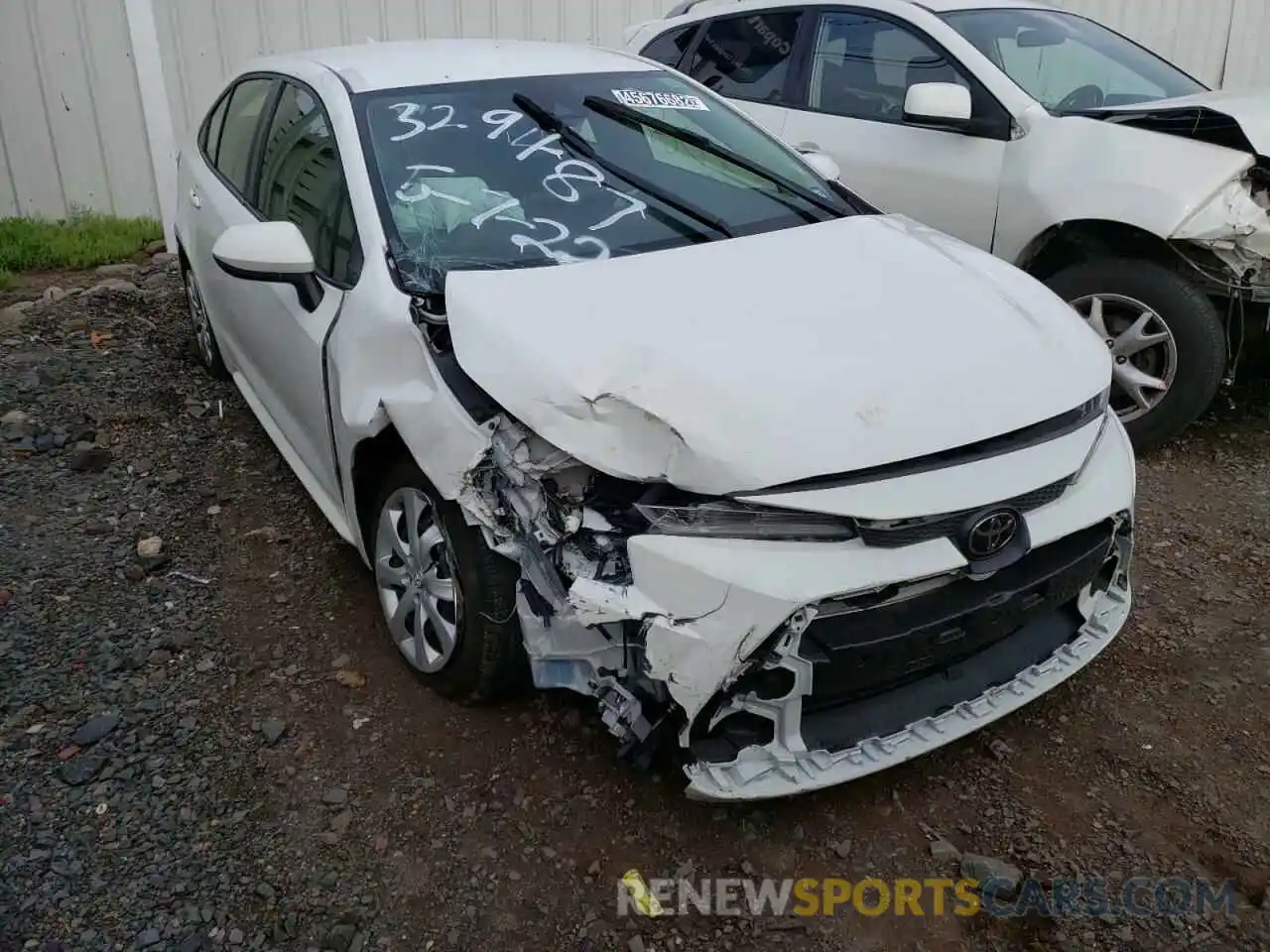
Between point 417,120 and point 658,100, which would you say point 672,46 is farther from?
point 417,120

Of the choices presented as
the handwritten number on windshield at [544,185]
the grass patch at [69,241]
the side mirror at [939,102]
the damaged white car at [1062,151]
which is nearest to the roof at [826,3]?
the damaged white car at [1062,151]

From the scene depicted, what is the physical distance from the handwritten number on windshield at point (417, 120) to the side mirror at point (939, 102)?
2159 mm

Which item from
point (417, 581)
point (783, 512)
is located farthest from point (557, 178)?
point (783, 512)

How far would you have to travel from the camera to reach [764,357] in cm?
235

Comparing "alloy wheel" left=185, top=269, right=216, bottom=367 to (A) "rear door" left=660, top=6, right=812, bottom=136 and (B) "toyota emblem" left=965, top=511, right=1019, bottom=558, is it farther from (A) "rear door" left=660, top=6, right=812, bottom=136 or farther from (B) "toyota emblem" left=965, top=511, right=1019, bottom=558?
(B) "toyota emblem" left=965, top=511, right=1019, bottom=558

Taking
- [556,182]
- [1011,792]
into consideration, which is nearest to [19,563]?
[556,182]

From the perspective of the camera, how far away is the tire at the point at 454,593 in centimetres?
253

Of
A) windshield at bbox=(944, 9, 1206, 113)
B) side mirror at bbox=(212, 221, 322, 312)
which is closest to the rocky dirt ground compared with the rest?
side mirror at bbox=(212, 221, 322, 312)

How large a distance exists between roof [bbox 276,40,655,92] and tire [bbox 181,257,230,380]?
1483 mm

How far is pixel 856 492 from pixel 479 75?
6.69ft

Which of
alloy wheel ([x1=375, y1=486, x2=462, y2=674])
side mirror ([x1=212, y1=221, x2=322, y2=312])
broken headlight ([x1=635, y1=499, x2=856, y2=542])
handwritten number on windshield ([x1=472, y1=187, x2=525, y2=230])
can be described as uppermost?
handwritten number on windshield ([x1=472, y1=187, x2=525, y2=230])

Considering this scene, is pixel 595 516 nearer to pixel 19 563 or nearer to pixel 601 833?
pixel 601 833

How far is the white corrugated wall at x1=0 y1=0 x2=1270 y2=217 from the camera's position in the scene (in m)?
6.70

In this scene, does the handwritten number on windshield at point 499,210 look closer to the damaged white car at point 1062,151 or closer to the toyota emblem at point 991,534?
the toyota emblem at point 991,534
